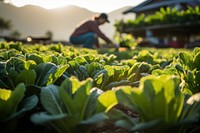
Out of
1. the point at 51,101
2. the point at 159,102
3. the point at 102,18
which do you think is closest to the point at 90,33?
the point at 102,18

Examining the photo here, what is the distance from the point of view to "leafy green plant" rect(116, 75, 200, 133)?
3.74 feet

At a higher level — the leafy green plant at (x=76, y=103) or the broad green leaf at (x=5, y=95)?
the broad green leaf at (x=5, y=95)

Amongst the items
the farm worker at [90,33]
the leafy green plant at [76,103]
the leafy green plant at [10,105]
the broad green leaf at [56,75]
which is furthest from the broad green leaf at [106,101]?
the farm worker at [90,33]

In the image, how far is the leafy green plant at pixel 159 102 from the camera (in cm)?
114

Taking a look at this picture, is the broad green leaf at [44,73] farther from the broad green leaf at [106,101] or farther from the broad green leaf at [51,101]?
the broad green leaf at [106,101]

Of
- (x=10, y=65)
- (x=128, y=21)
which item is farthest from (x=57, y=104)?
(x=128, y=21)

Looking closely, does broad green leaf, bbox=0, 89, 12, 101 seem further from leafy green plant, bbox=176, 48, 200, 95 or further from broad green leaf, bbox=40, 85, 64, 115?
leafy green plant, bbox=176, 48, 200, 95

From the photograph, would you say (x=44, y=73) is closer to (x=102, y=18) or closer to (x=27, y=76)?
(x=27, y=76)

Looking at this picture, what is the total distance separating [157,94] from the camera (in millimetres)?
1151

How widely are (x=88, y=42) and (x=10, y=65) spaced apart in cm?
1015

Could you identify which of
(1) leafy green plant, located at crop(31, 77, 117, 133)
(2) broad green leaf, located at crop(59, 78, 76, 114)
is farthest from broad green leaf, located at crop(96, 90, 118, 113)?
(2) broad green leaf, located at crop(59, 78, 76, 114)

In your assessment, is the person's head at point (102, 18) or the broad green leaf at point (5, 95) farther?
the person's head at point (102, 18)

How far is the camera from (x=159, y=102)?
3.83 feet

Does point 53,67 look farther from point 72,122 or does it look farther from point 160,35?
point 160,35
